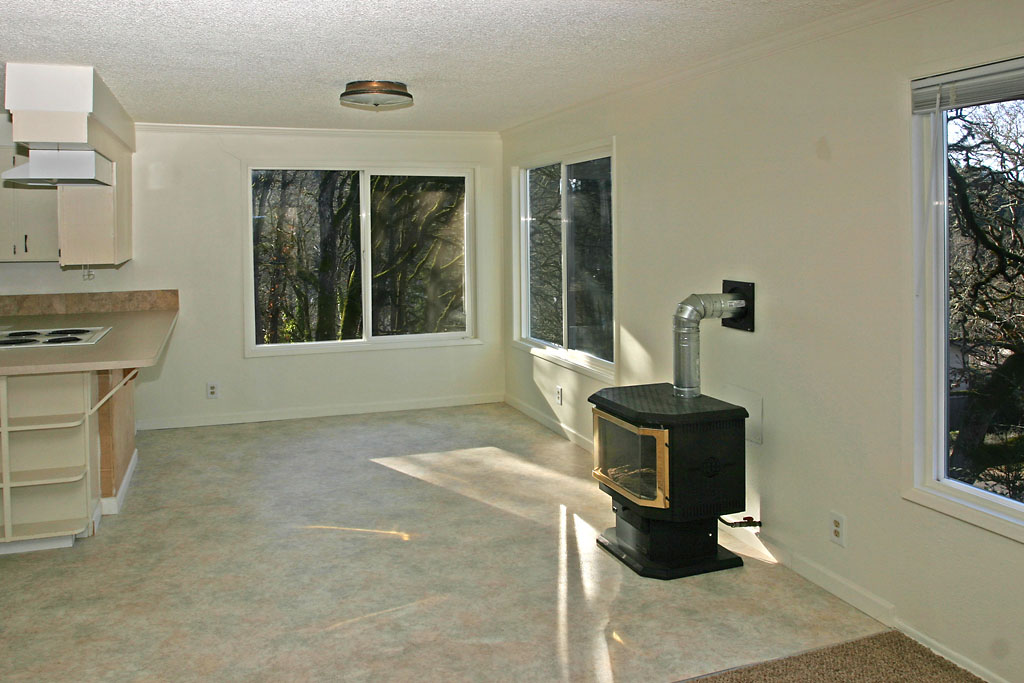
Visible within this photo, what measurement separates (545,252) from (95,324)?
3100 millimetres

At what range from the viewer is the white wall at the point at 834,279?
9.04 ft

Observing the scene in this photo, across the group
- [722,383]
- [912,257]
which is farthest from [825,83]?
[722,383]

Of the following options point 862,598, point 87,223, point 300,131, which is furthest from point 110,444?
point 862,598

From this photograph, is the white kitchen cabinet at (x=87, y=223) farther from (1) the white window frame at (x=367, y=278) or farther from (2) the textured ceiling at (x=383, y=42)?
(1) the white window frame at (x=367, y=278)

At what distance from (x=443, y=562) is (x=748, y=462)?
1.46 meters

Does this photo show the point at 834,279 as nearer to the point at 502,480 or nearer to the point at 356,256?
the point at 502,480

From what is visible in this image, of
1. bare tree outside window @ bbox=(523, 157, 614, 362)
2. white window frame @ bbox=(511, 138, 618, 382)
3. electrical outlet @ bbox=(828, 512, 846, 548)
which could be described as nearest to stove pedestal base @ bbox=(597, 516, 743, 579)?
electrical outlet @ bbox=(828, 512, 846, 548)

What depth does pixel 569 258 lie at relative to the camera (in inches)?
233

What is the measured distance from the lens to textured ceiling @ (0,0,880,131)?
119 inches

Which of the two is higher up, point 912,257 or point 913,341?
point 912,257

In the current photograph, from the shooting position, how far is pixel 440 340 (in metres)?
7.14

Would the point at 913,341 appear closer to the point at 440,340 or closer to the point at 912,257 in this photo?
the point at 912,257

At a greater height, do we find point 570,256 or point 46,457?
point 570,256

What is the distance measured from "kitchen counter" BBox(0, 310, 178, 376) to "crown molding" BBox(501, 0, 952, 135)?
112 inches
